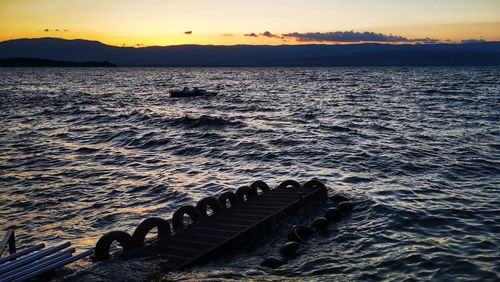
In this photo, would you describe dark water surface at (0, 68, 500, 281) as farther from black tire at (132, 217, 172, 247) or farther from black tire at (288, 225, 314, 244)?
black tire at (132, 217, 172, 247)

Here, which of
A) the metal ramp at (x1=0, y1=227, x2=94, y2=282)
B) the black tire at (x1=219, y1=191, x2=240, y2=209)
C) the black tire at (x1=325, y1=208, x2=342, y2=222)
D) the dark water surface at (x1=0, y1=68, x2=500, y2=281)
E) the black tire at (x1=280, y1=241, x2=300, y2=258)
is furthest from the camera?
the black tire at (x1=219, y1=191, x2=240, y2=209)

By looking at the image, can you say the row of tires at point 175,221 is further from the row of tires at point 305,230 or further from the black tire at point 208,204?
the row of tires at point 305,230

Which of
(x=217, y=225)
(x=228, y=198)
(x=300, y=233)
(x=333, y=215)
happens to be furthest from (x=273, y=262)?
(x=228, y=198)

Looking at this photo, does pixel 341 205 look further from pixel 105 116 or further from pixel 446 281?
pixel 105 116

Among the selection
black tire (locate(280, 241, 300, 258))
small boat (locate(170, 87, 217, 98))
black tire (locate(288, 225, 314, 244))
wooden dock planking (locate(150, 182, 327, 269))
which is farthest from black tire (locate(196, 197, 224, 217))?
small boat (locate(170, 87, 217, 98))

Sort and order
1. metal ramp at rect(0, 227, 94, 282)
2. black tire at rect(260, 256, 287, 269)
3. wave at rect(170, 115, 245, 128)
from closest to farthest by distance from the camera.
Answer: metal ramp at rect(0, 227, 94, 282)
black tire at rect(260, 256, 287, 269)
wave at rect(170, 115, 245, 128)

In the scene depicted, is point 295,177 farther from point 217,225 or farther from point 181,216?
point 181,216

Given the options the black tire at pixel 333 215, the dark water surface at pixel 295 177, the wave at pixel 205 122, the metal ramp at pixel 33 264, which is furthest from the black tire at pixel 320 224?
the wave at pixel 205 122

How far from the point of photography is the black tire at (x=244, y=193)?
16.7m

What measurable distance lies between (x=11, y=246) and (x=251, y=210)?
7546 mm

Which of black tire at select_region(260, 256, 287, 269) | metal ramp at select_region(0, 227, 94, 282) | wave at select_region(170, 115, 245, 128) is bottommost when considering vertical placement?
black tire at select_region(260, 256, 287, 269)

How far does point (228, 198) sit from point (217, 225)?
2.51m

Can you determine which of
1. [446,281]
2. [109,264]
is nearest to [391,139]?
[446,281]

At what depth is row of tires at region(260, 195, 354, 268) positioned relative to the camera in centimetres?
1176
